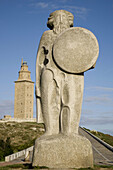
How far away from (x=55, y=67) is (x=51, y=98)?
0.71m

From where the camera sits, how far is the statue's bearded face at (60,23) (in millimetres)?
6469

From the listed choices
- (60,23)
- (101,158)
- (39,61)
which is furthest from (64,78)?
(101,158)

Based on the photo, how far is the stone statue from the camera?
605 centimetres

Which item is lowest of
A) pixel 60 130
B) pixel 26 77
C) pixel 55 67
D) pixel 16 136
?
pixel 16 136

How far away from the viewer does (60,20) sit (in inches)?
256

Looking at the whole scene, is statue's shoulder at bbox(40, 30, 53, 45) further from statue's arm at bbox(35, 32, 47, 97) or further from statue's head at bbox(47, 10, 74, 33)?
statue's head at bbox(47, 10, 74, 33)

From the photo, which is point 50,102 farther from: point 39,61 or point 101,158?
point 101,158

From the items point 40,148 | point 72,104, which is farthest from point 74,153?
point 72,104

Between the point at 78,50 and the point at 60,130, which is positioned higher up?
the point at 78,50

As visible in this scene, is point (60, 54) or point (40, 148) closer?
point (40, 148)

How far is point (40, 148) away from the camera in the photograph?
5.72 meters

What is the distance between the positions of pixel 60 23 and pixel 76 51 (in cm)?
92

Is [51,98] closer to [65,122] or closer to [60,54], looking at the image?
[65,122]

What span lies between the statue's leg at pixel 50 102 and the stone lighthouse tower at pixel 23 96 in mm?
69600
